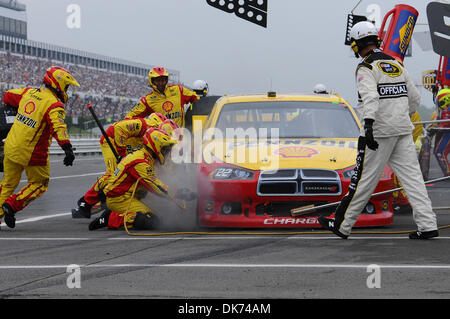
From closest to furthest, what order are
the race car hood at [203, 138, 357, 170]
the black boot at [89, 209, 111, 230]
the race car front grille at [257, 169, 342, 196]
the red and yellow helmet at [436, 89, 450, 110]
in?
Answer: 1. the race car front grille at [257, 169, 342, 196]
2. the race car hood at [203, 138, 357, 170]
3. the black boot at [89, 209, 111, 230]
4. the red and yellow helmet at [436, 89, 450, 110]

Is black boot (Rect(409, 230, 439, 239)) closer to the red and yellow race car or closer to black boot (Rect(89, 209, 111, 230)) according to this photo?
the red and yellow race car

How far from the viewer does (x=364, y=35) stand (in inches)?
274

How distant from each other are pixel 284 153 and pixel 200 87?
5530mm

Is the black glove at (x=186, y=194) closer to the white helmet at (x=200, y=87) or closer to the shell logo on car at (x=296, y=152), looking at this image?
the shell logo on car at (x=296, y=152)

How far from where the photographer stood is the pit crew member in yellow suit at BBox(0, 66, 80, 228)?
8539mm

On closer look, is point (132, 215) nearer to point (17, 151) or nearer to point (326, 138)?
point (17, 151)

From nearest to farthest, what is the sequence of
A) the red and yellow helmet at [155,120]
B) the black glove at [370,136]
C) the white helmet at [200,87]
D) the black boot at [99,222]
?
the black glove at [370,136] < the black boot at [99,222] < the red and yellow helmet at [155,120] < the white helmet at [200,87]

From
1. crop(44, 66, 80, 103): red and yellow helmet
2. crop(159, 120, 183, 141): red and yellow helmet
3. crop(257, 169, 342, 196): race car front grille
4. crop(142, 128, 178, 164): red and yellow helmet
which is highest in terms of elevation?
crop(44, 66, 80, 103): red and yellow helmet

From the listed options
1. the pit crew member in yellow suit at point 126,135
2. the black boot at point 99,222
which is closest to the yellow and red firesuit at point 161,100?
the pit crew member in yellow suit at point 126,135

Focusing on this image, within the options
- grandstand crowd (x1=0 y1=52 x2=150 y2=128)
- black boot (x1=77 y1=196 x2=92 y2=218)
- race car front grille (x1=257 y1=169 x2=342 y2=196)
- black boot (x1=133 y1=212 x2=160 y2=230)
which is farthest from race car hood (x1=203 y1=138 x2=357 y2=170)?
grandstand crowd (x1=0 y1=52 x2=150 y2=128)

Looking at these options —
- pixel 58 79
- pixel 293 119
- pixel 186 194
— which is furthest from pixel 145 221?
pixel 293 119

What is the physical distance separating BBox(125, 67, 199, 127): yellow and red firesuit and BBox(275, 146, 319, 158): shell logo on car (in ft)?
10.5

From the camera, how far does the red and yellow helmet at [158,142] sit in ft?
27.2

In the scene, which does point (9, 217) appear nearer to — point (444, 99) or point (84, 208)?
point (84, 208)
